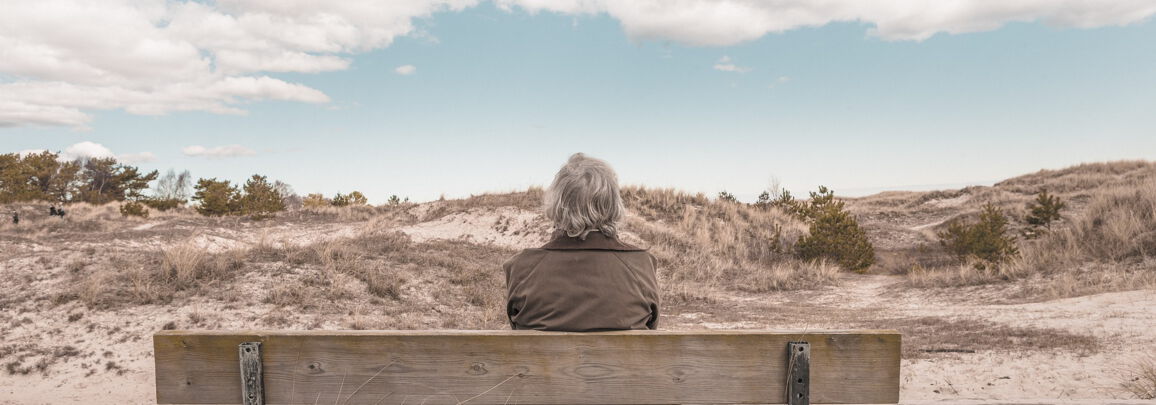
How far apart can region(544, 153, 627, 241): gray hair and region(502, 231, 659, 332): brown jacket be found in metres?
0.05

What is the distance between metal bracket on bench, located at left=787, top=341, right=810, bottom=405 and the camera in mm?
2250

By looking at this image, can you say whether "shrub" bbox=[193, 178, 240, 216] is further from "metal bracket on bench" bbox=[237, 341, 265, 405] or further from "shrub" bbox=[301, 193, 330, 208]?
"metal bracket on bench" bbox=[237, 341, 265, 405]

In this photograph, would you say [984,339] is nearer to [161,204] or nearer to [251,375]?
[251,375]

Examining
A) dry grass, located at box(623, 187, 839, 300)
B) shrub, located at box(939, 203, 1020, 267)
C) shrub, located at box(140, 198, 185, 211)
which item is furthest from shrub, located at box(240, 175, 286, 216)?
shrub, located at box(939, 203, 1020, 267)

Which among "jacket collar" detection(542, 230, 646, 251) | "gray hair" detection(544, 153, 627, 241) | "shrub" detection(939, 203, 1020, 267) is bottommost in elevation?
"shrub" detection(939, 203, 1020, 267)

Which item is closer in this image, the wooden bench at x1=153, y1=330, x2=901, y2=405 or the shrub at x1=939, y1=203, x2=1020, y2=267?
the wooden bench at x1=153, y1=330, x2=901, y2=405

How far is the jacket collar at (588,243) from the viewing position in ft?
8.94

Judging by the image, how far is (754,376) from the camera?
7.47 ft

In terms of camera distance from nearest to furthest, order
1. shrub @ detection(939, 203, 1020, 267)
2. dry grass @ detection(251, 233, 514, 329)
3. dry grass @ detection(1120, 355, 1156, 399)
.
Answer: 1. dry grass @ detection(1120, 355, 1156, 399)
2. dry grass @ detection(251, 233, 514, 329)
3. shrub @ detection(939, 203, 1020, 267)

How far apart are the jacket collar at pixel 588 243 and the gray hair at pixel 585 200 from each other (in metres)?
0.02

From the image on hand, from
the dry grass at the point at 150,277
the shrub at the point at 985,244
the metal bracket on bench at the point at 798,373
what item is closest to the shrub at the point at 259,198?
the dry grass at the point at 150,277

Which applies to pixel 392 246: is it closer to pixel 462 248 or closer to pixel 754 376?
pixel 462 248

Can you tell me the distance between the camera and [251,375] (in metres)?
2.33

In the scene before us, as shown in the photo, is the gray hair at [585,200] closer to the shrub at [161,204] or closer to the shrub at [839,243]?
the shrub at [839,243]
